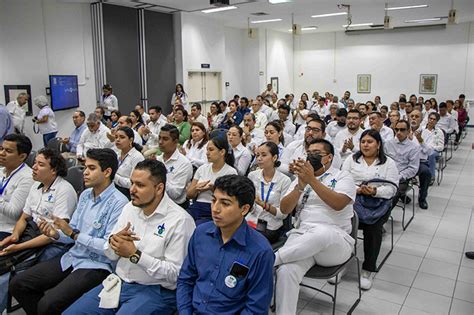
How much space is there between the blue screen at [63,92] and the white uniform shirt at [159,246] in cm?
714

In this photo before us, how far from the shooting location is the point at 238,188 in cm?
204

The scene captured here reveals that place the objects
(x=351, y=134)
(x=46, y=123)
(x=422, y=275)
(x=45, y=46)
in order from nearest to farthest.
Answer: (x=422, y=275) → (x=351, y=134) → (x=46, y=123) → (x=45, y=46)

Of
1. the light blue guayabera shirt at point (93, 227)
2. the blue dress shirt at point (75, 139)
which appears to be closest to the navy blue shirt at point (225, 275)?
the light blue guayabera shirt at point (93, 227)

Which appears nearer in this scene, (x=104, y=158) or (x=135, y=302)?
(x=135, y=302)

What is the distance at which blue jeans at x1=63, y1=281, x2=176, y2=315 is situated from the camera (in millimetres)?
2102

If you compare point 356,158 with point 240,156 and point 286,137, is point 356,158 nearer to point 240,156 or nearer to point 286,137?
point 240,156

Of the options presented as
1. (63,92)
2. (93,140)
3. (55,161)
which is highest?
(63,92)

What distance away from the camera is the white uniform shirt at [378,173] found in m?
3.48

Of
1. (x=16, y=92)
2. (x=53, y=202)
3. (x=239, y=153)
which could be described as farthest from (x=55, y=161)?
(x=16, y=92)

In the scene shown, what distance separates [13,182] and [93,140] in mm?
2531

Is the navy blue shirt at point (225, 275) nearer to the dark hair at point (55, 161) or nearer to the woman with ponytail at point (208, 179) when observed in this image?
the woman with ponytail at point (208, 179)

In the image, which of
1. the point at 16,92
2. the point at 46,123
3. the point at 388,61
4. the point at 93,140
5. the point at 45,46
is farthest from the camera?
the point at 388,61

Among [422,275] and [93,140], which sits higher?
[93,140]

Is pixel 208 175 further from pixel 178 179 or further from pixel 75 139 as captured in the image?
pixel 75 139
